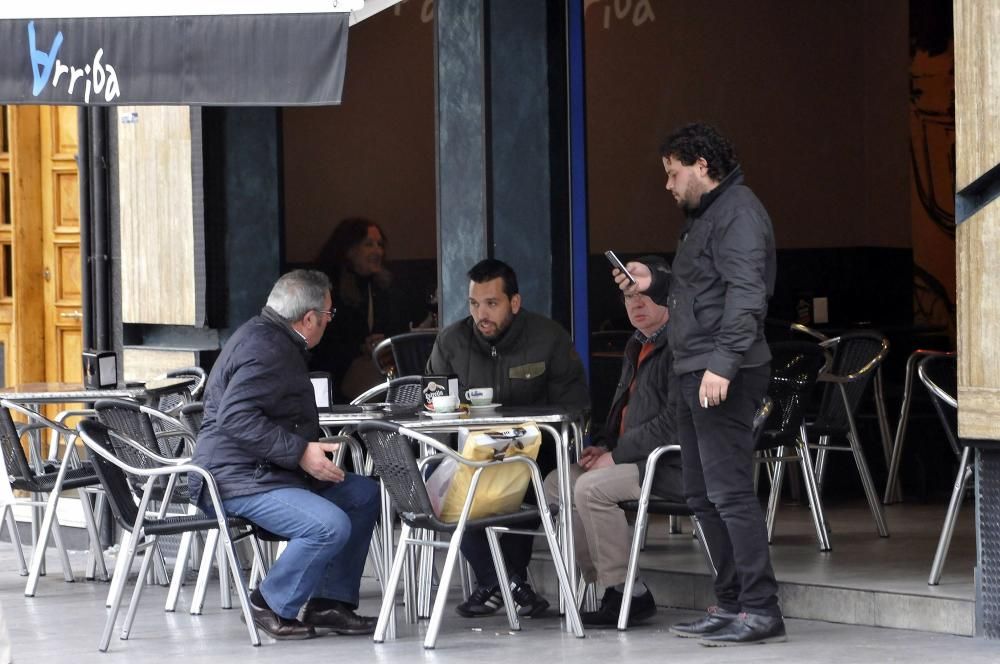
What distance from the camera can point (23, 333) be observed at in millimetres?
11359

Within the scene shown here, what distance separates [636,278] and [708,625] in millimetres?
1348

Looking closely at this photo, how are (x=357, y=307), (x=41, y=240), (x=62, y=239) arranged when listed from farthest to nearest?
(x=41, y=240) < (x=62, y=239) < (x=357, y=307)

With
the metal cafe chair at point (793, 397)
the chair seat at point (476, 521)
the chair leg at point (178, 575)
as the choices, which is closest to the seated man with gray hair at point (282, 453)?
the chair seat at point (476, 521)

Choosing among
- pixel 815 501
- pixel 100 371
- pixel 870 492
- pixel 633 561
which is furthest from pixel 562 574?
pixel 100 371

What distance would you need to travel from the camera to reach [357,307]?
11.2 metres

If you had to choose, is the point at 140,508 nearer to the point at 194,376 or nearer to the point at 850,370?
the point at 194,376

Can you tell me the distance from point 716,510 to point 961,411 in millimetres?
916

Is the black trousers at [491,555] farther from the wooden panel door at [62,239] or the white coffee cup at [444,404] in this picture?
the wooden panel door at [62,239]

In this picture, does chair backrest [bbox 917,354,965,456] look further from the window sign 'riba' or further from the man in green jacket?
Result: the window sign 'riba'

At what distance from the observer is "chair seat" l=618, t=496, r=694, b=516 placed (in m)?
6.41

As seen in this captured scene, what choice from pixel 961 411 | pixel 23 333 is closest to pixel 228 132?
pixel 23 333

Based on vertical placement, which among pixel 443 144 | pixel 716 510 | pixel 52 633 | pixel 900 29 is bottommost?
pixel 52 633

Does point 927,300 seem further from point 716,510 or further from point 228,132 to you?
point 716,510

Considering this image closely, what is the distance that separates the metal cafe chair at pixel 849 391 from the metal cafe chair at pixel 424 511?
209 centimetres
